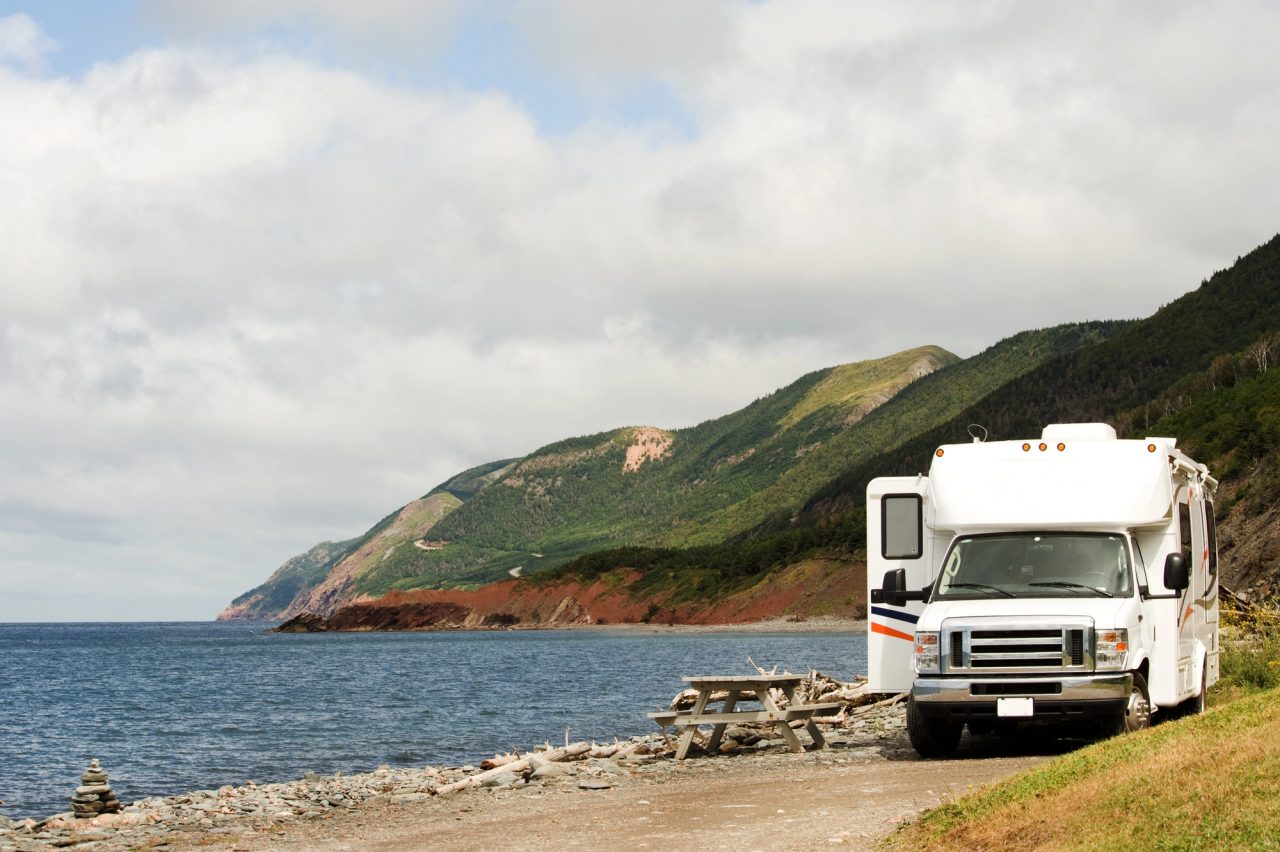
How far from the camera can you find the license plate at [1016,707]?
16522 mm

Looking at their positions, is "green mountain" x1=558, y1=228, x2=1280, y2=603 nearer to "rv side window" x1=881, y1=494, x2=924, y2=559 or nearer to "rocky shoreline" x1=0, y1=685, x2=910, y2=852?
"rocky shoreline" x1=0, y1=685, x2=910, y2=852

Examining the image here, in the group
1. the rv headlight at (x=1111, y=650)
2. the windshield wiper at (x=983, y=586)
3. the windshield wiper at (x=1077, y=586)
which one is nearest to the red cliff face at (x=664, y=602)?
the windshield wiper at (x=983, y=586)

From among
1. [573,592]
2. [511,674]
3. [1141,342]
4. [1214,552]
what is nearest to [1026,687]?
[1214,552]

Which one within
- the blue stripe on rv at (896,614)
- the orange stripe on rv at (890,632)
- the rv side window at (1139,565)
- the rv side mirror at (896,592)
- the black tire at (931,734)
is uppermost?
the rv side window at (1139,565)

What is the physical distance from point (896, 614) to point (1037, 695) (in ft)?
10.8

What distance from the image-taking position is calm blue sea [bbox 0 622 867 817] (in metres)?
33.1

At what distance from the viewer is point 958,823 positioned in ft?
38.6

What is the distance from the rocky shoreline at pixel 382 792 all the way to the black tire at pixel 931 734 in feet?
4.73

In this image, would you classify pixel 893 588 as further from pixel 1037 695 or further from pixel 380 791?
pixel 380 791

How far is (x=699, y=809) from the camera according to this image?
612 inches

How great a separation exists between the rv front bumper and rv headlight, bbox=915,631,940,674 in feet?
0.42

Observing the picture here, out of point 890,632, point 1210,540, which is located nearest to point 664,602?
point 1210,540

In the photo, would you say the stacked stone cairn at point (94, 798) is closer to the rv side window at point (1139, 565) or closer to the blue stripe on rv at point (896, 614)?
the blue stripe on rv at point (896, 614)

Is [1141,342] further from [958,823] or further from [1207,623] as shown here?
[958,823]
